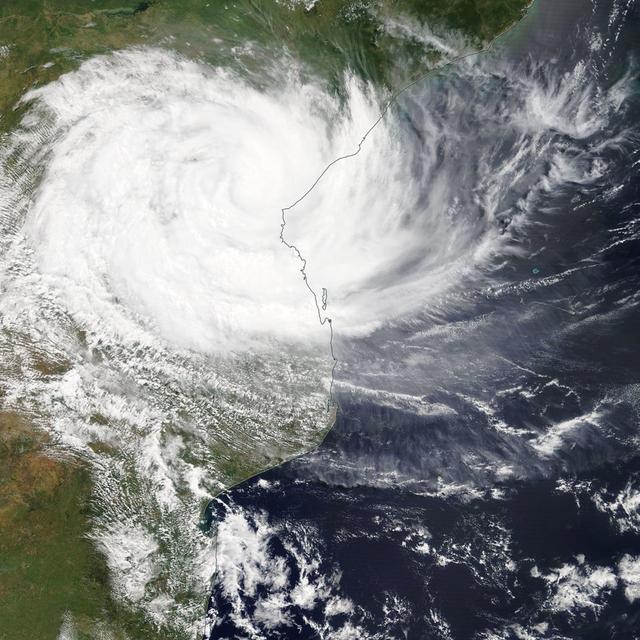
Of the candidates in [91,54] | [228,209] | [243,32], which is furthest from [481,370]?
[91,54]

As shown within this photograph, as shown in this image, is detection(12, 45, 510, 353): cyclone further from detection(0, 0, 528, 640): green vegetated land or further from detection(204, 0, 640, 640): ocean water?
detection(0, 0, 528, 640): green vegetated land

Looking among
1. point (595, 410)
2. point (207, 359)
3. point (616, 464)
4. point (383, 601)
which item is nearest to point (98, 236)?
point (207, 359)

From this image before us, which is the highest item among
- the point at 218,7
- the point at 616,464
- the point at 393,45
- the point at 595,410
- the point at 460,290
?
the point at 218,7

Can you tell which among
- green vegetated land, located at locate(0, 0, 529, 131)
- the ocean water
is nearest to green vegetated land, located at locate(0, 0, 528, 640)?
green vegetated land, located at locate(0, 0, 529, 131)

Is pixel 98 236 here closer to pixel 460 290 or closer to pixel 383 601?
pixel 460 290

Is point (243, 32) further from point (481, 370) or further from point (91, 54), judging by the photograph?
point (481, 370)

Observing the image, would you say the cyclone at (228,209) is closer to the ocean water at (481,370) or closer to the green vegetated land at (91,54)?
the ocean water at (481,370)
